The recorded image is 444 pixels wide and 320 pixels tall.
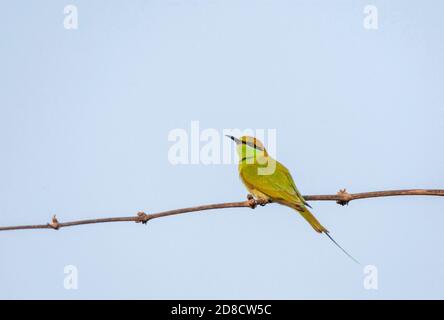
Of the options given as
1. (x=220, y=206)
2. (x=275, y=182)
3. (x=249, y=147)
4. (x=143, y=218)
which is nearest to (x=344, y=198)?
(x=220, y=206)

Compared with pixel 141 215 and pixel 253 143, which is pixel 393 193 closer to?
pixel 141 215

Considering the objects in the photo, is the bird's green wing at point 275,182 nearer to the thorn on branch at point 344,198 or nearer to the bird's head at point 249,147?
the bird's head at point 249,147

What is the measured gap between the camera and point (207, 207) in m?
1.79

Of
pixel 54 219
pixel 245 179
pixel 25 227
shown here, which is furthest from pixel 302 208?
pixel 25 227

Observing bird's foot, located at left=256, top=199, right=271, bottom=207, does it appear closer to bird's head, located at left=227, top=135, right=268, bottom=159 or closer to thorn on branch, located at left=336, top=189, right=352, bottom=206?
bird's head, located at left=227, top=135, right=268, bottom=159

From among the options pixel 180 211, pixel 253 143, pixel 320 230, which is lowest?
pixel 320 230

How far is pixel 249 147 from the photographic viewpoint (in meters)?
4.00

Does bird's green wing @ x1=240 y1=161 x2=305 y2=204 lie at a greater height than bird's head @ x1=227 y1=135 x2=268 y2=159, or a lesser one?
lesser

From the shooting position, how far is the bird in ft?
9.74

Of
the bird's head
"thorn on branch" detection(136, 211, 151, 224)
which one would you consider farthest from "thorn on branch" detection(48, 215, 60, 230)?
the bird's head

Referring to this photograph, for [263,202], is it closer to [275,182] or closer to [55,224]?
[275,182]

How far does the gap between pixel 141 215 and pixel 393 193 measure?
0.81 metres

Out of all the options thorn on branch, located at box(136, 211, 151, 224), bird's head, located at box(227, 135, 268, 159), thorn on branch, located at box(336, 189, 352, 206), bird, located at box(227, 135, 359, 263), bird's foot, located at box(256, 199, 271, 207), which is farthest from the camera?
bird's head, located at box(227, 135, 268, 159)

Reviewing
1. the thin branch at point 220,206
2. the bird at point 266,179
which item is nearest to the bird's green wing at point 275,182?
the bird at point 266,179
